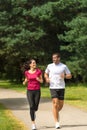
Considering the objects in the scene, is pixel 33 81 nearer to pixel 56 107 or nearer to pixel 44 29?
pixel 56 107

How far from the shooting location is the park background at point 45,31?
42.8m

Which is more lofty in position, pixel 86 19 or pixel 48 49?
pixel 86 19

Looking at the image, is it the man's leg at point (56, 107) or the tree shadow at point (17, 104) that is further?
the tree shadow at point (17, 104)

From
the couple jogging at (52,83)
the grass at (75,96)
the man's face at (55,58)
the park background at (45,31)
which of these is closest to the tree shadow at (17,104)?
the grass at (75,96)

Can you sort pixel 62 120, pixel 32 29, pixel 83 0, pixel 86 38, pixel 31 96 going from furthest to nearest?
pixel 32 29 < pixel 83 0 < pixel 86 38 < pixel 62 120 < pixel 31 96

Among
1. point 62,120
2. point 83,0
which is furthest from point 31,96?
point 83,0

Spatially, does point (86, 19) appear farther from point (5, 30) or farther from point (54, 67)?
point (54, 67)

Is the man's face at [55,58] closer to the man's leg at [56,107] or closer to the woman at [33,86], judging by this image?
the woman at [33,86]

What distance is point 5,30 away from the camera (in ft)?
146

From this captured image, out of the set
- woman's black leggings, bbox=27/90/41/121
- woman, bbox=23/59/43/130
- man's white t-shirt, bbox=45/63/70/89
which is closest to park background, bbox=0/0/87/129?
man's white t-shirt, bbox=45/63/70/89

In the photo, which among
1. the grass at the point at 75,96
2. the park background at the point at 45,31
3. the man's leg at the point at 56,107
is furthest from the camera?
the park background at the point at 45,31

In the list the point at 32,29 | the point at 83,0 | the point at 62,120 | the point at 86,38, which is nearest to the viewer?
the point at 62,120

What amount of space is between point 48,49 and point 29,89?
32.6 m

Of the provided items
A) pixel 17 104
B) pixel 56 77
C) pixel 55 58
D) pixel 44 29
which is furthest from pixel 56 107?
pixel 44 29
